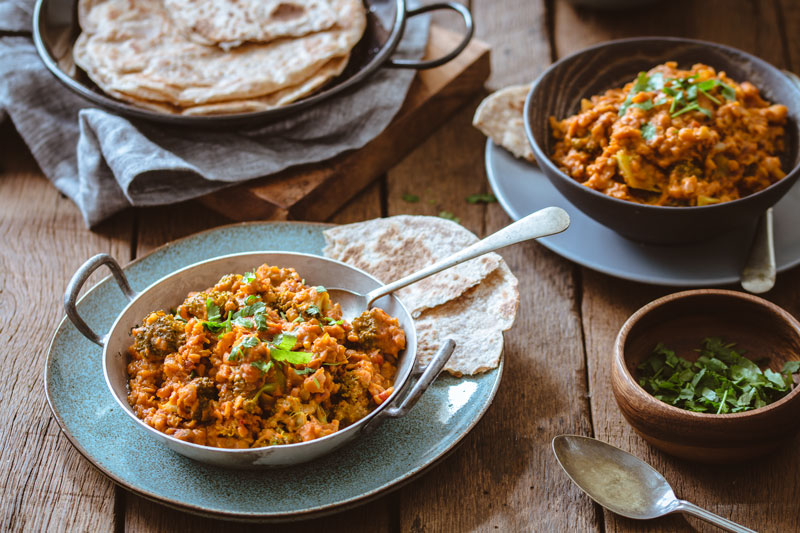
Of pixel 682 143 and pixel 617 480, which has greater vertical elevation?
pixel 682 143

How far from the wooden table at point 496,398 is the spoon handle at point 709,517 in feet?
0.26

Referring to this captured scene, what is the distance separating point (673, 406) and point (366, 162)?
1.44 meters

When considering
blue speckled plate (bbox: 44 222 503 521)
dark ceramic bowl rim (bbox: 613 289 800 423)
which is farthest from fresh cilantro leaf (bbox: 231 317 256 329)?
dark ceramic bowl rim (bbox: 613 289 800 423)

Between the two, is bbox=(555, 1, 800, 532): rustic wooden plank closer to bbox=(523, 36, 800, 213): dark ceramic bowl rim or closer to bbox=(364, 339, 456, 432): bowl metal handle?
bbox=(523, 36, 800, 213): dark ceramic bowl rim

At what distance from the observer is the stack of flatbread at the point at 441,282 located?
82.3 inches

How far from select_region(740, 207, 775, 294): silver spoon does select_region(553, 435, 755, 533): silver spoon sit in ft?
2.37

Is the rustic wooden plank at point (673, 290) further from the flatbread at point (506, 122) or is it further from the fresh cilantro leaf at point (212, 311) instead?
the fresh cilantro leaf at point (212, 311)

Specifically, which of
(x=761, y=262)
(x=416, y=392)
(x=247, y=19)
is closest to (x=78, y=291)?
(x=416, y=392)

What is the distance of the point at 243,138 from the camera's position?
2846 mm

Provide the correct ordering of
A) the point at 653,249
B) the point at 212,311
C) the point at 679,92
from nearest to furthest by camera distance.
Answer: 1. the point at 212,311
2. the point at 679,92
3. the point at 653,249

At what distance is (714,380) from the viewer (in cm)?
199

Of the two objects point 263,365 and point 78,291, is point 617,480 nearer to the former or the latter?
point 263,365

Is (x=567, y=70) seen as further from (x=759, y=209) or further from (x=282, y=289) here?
(x=282, y=289)

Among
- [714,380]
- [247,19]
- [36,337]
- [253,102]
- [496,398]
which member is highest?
[247,19]
